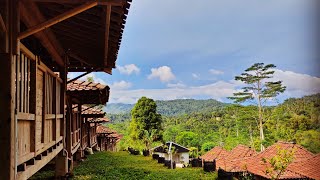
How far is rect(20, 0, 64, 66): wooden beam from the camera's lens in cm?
422

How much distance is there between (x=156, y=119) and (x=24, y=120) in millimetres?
27987

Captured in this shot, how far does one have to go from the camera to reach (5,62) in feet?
10.4

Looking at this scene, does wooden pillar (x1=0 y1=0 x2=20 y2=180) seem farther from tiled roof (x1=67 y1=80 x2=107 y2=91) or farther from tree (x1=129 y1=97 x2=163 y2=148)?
tree (x1=129 y1=97 x2=163 y2=148)

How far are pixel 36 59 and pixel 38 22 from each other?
674 millimetres

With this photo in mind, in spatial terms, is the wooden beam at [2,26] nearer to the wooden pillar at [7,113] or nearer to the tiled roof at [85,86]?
the wooden pillar at [7,113]

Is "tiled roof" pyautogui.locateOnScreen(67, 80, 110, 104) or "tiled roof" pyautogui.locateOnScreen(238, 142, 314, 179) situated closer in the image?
"tiled roof" pyautogui.locateOnScreen(67, 80, 110, 104)

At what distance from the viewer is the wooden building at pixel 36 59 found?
318 cm

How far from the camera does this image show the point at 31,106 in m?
4.30

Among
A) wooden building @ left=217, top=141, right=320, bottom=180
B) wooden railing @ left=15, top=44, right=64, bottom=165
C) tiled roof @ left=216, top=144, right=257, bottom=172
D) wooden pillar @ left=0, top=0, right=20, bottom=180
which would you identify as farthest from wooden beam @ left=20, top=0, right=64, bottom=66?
tiled roof @ left=216, top=144, right=257, bottom=172

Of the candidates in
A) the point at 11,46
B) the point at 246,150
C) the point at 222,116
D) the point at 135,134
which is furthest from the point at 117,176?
the point at 222,116

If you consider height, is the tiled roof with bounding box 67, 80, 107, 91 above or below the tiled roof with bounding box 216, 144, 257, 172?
above

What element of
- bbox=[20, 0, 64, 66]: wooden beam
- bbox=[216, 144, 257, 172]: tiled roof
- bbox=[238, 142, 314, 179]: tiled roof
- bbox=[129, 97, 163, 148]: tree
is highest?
bbox=[20, 0, 64, 66]: wooden beam

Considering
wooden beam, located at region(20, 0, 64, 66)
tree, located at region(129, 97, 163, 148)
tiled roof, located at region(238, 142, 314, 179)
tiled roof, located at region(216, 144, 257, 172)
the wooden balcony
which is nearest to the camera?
the wooden balcony

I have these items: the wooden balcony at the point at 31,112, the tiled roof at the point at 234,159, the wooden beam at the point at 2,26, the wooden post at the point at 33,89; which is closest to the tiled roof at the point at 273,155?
the tiled roof at the point at 234,159
